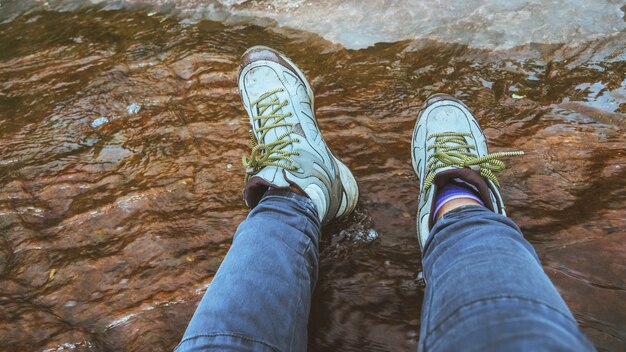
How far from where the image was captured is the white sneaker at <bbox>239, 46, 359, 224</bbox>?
5.01ft

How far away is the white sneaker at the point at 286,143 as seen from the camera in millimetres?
1528

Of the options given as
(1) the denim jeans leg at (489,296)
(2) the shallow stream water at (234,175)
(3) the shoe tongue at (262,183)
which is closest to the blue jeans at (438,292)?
(1) the denim jeans leg at (489,296)

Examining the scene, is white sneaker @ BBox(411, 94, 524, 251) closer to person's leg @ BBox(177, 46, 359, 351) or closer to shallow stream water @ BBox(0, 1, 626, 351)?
shallow stream water @ BBox(0, 1, 626, 351)

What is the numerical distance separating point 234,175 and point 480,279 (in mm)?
1272

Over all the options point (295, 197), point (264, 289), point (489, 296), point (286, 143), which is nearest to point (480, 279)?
point (489, 296)

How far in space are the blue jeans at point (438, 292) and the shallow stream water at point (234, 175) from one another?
0.91ft

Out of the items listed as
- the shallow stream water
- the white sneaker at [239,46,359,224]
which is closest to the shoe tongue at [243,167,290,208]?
the white sneaker at [239,46,359,224]

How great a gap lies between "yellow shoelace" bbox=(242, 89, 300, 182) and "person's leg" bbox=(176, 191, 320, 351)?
272mm

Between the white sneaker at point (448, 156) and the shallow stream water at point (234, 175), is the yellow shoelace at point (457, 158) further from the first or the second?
the shallow stream water at point (234, 175)

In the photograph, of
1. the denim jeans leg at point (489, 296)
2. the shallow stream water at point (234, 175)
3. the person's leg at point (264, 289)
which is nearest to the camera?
the denim jeans leg at point (489, 296)

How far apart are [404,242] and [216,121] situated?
1237 mm

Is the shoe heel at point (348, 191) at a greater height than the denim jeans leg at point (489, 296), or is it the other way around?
the denim jeans leg at point (489, 296)

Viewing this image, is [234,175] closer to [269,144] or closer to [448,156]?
[269,144]

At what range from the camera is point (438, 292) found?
1015 millimetres
